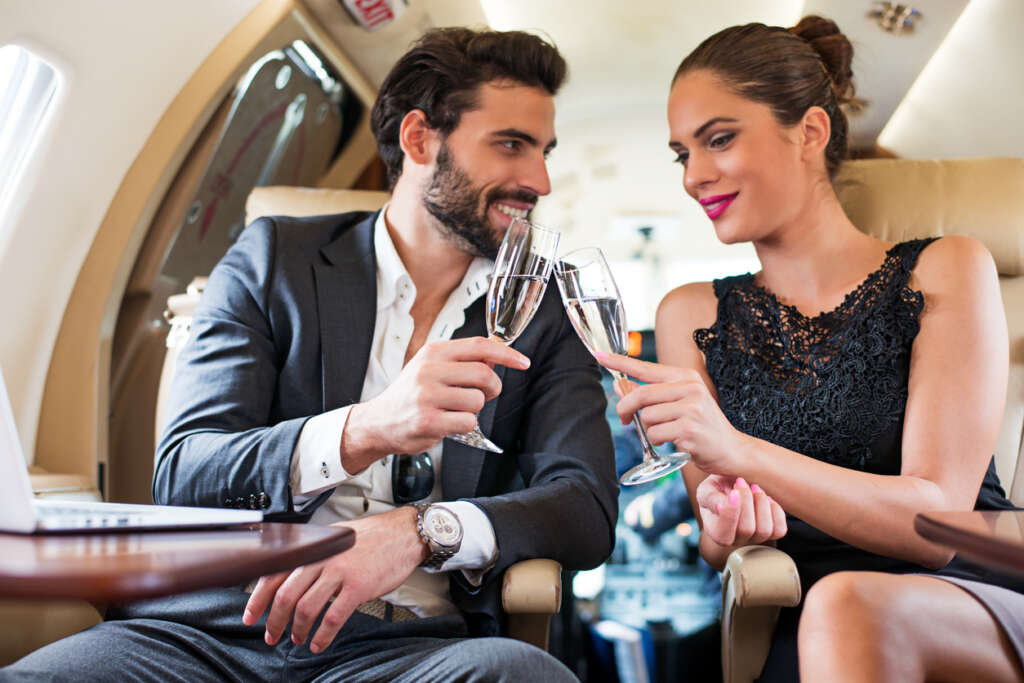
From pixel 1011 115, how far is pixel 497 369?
260cm

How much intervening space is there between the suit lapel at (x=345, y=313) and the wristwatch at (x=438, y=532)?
354 millimetres

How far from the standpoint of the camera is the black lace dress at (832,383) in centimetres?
171

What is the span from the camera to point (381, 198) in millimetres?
2525

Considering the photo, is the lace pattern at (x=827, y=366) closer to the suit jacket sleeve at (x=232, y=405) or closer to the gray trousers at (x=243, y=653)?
the gray trousers at (x=243, y=653)

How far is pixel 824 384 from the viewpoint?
1.78 m

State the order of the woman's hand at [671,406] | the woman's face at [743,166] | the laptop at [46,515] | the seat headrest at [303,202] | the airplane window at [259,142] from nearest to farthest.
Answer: the laptop at [46,515], the woman's hand at [671,406], the woman's face at [743,166], the seat headrest at [303,202], the airplane window at [259,142]

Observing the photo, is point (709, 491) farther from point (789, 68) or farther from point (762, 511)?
point (789, 68)

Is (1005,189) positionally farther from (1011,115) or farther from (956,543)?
(956,543)

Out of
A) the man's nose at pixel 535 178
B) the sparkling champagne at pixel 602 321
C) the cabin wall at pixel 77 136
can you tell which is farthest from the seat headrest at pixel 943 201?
the cabin wall at pixel 77 136

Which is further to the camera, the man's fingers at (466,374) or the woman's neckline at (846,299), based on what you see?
the woman's neckline at (846,299)

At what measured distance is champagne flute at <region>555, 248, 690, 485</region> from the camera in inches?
48.9

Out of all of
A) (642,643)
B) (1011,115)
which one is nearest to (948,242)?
(1011,115)

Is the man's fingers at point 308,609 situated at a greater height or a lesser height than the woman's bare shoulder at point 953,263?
lesser

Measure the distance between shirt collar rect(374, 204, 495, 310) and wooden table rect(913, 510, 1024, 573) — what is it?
1.14 metres
